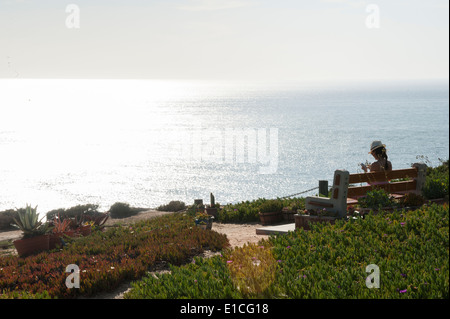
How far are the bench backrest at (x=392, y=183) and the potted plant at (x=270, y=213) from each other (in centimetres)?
277

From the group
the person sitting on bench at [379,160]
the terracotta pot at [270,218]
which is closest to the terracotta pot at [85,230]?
the terracotta pot at [270,218]

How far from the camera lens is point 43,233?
12.7m

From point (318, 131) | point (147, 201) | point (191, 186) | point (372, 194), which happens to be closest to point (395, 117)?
point (318, 131)

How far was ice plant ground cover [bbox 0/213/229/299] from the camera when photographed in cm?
868

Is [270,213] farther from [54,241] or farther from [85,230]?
[54,241]

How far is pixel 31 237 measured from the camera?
1251 cm

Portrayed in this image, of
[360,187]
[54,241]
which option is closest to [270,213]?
[360,187]

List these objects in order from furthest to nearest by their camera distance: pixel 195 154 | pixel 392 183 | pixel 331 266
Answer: pixel 195 154 < pixel 392 183 < pixel 331 266

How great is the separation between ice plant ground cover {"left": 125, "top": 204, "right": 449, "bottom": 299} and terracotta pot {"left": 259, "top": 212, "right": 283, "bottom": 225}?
4.08 metres

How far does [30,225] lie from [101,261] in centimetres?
364

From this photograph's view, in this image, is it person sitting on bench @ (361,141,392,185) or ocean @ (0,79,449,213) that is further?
ocean @ (0,79,449,213)

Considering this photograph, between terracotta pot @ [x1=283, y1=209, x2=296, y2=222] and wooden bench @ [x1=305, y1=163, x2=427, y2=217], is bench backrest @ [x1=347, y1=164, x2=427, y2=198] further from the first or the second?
terracotta pot @ [x1=283, y1=209, x2=296, y2=222]

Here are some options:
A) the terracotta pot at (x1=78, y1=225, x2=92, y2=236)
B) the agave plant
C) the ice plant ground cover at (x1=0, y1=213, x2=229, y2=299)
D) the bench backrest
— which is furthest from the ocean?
the ice plant ground cover at (x1=0, y1=213, x2=229, y2=299)
